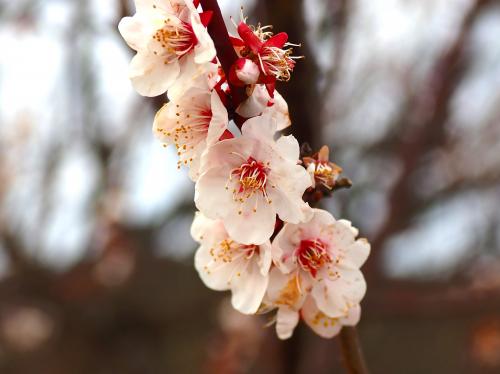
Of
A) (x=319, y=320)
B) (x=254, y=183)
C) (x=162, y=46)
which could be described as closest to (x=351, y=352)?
(x=319, y=320)

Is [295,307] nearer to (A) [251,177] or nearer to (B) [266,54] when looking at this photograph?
(A) [251,177]

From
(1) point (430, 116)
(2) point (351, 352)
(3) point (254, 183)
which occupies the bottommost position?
(1) point (430, 116)

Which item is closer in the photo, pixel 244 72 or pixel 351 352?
pixel 244 72

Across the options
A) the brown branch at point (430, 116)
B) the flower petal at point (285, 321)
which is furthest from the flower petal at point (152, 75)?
the brown branch at point (430, 116)

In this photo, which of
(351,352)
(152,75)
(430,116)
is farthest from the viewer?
(430,116)

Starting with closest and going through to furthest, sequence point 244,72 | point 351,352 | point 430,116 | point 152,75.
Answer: point 244,72
point 152,75
point 351,352
point 430,116

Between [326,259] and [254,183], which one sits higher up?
[254,183]

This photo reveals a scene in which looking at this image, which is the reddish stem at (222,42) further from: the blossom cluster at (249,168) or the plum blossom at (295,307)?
the plum blossom at (295,307)
